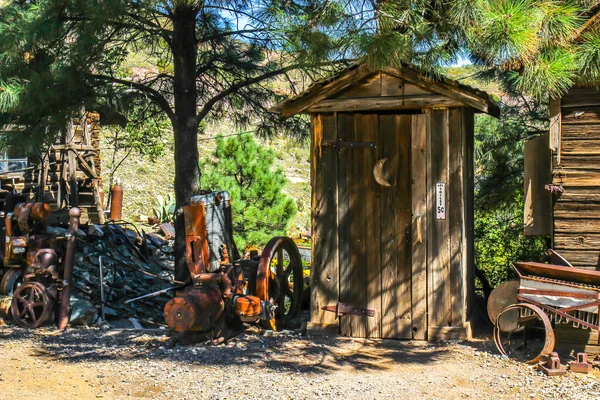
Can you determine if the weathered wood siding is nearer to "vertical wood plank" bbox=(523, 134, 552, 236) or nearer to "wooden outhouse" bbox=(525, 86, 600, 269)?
"vertical wood plank" bbox=(523, 134, 552, 236)

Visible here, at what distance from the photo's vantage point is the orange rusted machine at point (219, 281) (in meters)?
7.36

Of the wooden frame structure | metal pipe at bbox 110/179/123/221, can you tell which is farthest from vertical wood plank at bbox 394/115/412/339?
metal pipe at bbox 110/179/123/221

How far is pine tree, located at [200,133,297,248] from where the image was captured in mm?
17438

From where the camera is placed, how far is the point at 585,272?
667 cm

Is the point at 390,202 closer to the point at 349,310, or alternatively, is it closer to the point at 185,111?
the point at 349,310

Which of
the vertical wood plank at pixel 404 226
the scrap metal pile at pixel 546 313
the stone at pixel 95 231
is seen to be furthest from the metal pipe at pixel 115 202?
the scrap metal pile at pixel 546 313

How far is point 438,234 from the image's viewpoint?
7.79 meters

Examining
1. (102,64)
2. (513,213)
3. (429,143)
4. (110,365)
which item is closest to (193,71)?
(102,64)

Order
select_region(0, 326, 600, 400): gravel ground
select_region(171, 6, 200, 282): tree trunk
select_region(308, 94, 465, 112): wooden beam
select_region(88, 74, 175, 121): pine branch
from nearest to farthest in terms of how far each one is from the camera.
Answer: select_region(0, 326, 600, 400): gravel ground < select_region(308, 94, 465, 112): wooden beam < select_region(88, 74, 175, 121): pine branch < select_region(171, 6, 200, 282): tree trunk

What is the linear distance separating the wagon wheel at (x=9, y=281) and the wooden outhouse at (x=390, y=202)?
4531mm

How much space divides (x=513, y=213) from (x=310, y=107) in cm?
581

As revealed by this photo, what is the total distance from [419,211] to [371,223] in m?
0.56

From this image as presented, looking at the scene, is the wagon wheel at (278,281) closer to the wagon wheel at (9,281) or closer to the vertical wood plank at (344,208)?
the vertical wood plank at (344,208)

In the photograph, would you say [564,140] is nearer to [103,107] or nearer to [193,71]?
[193,71]
